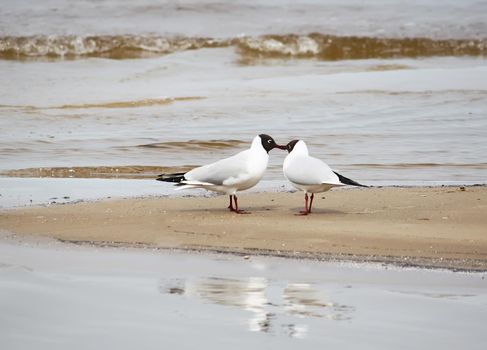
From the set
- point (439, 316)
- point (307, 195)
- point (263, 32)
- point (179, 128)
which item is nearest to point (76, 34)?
point (263, 32)

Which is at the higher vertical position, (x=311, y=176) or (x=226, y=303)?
(x=311, y=176)

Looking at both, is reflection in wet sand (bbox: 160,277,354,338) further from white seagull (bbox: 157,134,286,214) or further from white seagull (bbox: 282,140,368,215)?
white seagull (bbox: 157,134,286,214)

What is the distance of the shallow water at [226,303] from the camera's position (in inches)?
204

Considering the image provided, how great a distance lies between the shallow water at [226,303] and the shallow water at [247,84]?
164 inches

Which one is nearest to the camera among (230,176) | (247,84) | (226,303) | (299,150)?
(226,303)

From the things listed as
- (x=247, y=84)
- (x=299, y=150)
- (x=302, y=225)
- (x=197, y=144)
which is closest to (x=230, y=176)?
(x=299, y=150)

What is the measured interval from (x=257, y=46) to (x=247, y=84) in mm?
6479

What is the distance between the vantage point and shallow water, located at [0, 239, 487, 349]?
5.17 m

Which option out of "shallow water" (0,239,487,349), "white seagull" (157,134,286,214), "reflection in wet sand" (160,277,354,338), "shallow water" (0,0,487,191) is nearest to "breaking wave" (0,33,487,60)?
"shallow water" (0,0,487,191)

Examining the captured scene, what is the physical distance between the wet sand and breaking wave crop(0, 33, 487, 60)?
15.6 meters

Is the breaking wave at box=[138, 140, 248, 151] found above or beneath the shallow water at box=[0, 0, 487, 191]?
beneath

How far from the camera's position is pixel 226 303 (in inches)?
227

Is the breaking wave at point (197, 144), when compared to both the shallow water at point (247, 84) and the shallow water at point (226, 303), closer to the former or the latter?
the shallow water at point (247, 84)

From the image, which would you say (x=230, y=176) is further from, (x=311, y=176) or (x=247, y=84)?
(x=247, y=84)
